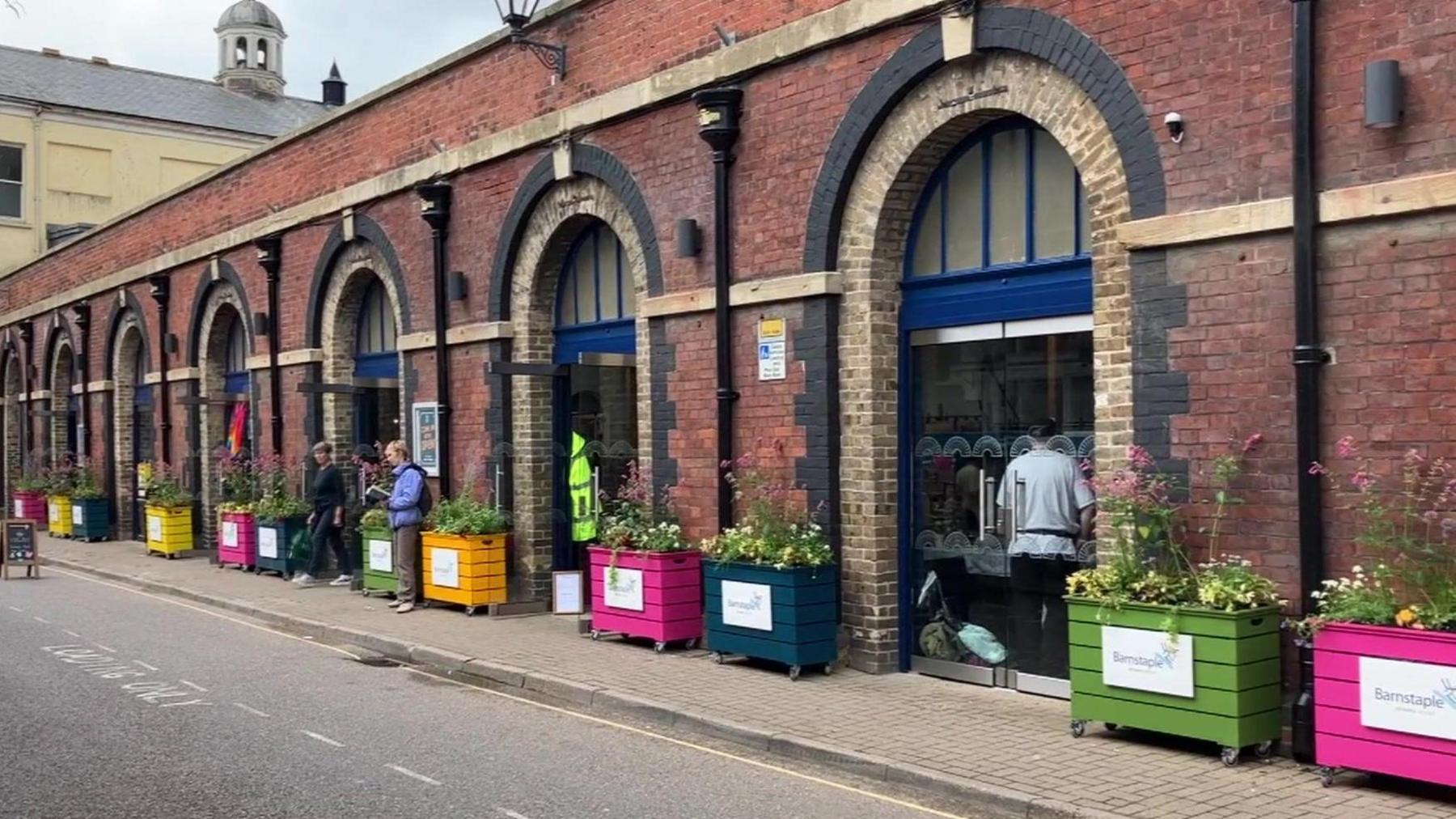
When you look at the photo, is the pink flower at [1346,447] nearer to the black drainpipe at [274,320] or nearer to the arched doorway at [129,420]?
the black drainpipe at [274,320]

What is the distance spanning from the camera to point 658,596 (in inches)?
449

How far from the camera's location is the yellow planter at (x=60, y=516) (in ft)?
92.1

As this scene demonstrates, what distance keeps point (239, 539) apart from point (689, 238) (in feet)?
36.7

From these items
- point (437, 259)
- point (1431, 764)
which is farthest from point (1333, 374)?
point (437, 259)

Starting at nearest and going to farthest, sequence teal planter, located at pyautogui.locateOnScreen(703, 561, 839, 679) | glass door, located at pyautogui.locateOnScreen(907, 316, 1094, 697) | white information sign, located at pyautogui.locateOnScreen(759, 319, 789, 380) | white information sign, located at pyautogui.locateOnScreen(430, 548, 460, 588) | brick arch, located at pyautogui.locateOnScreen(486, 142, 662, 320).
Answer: glass door, located at pyautogui.locateOnScreen(907, 316, 1094, 697) < teal planter, located at pyautogui.locateOnScreen(703, 561, 839, 679) < white information sign, located at pyautogui.locateOnScreen(759, 319, 789, 380) < brick arch, located at pyautogui.locateOnScreen(486, 142, 662, 320) < white information sign, located at pyautogui.locateOnScreen(430, 548, 460, 588)

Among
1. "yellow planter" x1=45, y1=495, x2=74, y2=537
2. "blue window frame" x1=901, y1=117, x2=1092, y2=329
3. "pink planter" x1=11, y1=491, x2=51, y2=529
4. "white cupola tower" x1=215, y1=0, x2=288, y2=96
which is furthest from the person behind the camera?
"white cupola tower" x1=215, y1=0, x2=288, y2=96

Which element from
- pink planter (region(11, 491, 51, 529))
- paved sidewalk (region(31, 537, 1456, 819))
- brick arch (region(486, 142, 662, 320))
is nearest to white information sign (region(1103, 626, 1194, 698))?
paved sidewalk (region(31, 537, 1456, 819))

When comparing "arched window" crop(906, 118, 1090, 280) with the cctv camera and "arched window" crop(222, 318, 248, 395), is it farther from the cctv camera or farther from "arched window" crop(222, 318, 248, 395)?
"arched window" crop(222, 318, 248, 395)

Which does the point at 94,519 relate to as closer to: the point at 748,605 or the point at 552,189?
the point at 552,189

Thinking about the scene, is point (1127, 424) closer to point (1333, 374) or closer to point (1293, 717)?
point (1333, 374)

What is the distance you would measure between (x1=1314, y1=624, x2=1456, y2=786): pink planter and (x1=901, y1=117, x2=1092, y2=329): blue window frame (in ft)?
9.97

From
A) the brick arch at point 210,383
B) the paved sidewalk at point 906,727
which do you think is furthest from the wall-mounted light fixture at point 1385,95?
the brick arch at point 210,383

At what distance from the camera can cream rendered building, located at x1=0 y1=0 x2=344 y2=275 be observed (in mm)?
37031

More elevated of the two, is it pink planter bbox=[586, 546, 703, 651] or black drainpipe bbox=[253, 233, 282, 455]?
black drainpipe bbox=[253, 233, 282, 455]
